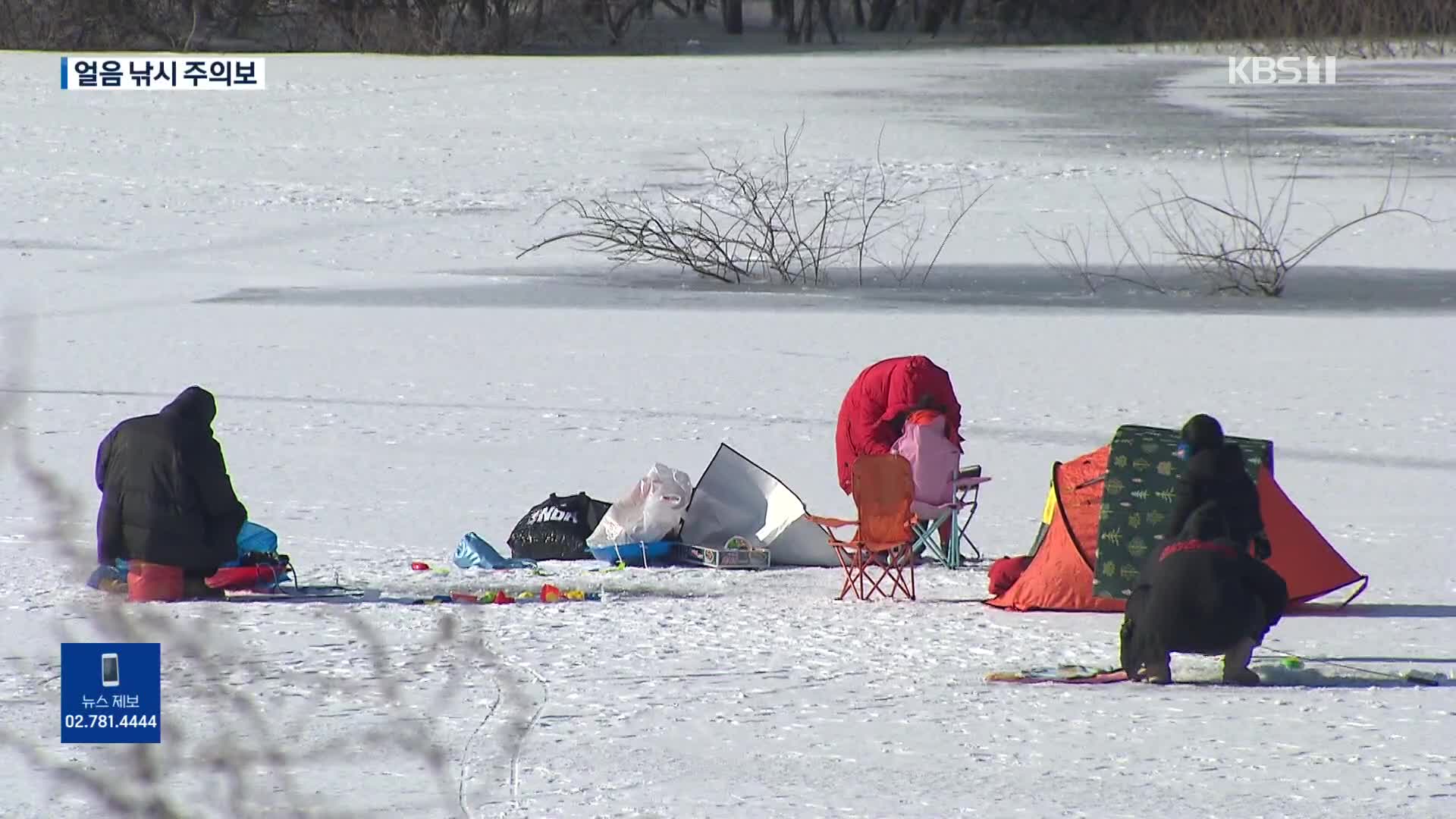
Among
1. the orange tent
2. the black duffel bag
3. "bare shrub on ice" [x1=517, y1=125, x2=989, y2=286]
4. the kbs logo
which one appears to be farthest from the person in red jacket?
the kbs logo

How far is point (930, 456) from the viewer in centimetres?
757

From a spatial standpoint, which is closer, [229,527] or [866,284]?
[229,527]

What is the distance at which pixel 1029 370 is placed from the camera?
12344 millimetres

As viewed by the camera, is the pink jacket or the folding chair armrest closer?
the folding chair armrest

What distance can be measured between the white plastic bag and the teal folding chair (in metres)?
0.88

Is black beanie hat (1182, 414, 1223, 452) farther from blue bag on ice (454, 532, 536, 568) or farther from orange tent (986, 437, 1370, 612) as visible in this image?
blue bag on ice (454, 532, 536, 568)

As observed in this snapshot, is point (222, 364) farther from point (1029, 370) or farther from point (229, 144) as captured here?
point (229, 144)

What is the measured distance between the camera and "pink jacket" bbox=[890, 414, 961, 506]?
756cm

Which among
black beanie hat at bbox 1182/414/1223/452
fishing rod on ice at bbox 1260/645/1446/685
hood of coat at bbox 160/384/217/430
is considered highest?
black beanie hat at bbox 1182/414/1223/452

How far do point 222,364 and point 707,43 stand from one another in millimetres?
35299

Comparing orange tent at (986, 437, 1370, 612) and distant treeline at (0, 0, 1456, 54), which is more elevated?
distant treeline at (0, 0, 1456, 54)

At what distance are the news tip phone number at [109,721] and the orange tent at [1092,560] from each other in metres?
Answer: 3.16

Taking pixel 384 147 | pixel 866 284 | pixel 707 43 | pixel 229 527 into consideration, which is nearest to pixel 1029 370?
pixel 866 284

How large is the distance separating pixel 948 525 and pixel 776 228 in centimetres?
1045
